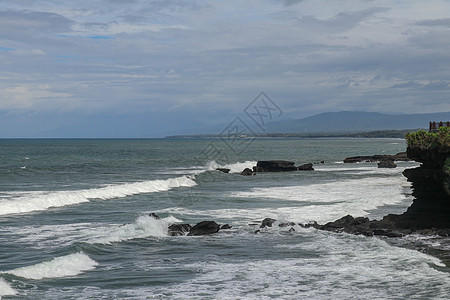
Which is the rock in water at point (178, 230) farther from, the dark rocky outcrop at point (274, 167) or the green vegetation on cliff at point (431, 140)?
the dark rocky outcrop at point (274, 167)

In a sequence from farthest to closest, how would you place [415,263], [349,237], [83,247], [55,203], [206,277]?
[55,203]
[349,237]
[83,247]
[415,263]
[206,277]

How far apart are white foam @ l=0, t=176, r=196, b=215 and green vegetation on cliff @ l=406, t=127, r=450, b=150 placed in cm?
1860

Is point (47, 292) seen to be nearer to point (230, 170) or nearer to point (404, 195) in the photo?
point (404, 195)

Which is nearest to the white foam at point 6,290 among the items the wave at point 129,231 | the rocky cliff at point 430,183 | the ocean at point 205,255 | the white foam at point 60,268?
the ocean at point 205,255

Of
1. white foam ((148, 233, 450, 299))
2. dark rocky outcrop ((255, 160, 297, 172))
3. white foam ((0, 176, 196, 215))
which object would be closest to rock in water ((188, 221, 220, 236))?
white foam ((148, 233, 450, 299))

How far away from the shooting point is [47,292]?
41.4 feet

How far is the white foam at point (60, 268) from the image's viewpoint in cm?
1404

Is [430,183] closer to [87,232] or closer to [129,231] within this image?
[129,231]

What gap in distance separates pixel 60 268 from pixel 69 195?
58.3 feet

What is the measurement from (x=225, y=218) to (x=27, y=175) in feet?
113

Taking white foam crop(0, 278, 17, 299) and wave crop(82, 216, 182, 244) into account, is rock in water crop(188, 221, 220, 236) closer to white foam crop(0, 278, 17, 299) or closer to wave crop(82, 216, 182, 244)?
wave crop(82, 216, 182, 244)

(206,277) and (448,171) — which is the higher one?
(448,171)

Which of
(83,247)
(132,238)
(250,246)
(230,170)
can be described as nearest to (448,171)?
(250,246)

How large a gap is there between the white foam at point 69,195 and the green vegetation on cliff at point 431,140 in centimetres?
1860
